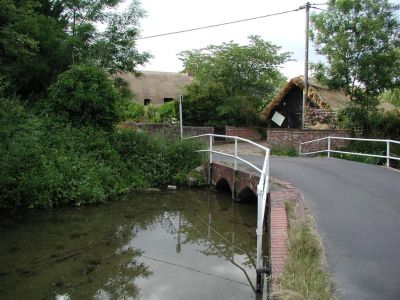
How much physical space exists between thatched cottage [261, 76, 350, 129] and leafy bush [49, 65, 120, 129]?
39.4 feet

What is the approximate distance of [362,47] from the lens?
19.1 metres

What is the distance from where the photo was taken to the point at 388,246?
223 inches

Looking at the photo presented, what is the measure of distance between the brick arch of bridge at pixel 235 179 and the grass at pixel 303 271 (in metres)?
4.56

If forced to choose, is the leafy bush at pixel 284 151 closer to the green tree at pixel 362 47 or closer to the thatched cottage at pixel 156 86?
the green tree at pixel 362 47

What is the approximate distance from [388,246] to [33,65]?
44.6ft

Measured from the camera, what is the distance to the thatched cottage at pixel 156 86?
39000 millimetres

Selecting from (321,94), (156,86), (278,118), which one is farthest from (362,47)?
(156,86)

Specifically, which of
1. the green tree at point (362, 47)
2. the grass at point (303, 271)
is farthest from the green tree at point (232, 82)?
the grass at point (303, 271)

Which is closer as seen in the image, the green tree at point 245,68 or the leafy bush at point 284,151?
the leafy bush at point 284,151

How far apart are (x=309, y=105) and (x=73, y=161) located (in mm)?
15871

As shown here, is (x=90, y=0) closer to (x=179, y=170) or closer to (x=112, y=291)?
(x=179, y=170)

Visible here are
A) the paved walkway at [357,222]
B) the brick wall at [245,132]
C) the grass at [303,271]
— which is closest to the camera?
the grass at [303,271]

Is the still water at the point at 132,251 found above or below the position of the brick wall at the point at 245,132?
below

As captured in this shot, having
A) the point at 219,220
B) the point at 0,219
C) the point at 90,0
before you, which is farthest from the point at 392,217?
the point at 90,0
